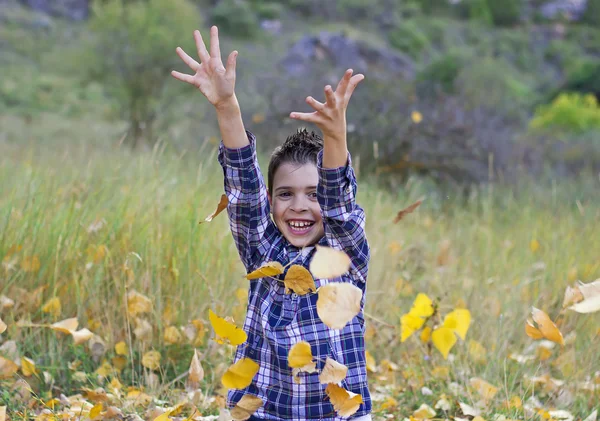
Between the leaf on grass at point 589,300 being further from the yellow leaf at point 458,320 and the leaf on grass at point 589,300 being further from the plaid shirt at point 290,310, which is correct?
the yellow leaf at point 458,320

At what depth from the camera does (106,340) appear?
258 centimetres

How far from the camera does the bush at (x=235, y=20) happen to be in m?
28.8

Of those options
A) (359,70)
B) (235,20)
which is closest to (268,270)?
(359,70)

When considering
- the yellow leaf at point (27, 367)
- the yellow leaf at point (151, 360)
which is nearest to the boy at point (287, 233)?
the yellow leaf at point (151, 360)

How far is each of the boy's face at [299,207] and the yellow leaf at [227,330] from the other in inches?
12.8

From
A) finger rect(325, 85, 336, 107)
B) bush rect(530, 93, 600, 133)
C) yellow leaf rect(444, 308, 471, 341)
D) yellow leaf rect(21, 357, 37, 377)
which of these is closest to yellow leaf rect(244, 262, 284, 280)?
finger rect(325, 85, 336, 107)

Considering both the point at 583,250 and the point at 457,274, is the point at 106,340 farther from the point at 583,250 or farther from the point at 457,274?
the point at 583,250

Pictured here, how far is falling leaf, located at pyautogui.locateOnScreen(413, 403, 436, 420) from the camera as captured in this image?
7.52 feet

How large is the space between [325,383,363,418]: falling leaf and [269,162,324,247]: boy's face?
392mm

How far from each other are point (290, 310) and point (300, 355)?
0.85 feet

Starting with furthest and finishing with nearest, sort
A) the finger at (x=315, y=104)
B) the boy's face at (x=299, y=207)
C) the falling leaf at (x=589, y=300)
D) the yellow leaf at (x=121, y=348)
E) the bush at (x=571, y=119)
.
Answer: the bush at (x=571, y=119), the yellow leaf at (x=121, y=348), the boy's face at (x=299, y=207), the finger at (x=315, y=104), the falling leaf at (x=589, y=300)

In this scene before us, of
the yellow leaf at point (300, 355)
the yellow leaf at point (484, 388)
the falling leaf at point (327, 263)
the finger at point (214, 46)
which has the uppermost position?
the finger at point (214, 46)

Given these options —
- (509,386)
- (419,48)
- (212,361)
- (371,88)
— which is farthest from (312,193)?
(419,48)

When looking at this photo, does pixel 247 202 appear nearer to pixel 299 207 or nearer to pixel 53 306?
pixel 299 207
